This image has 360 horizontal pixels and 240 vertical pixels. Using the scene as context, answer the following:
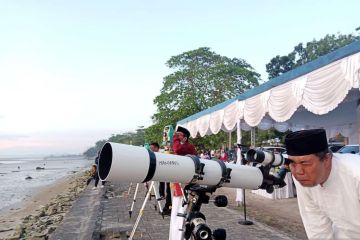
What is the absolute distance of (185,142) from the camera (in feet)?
14.9

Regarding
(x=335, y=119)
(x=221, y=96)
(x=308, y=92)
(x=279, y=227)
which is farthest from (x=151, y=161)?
(x=221, y=96)

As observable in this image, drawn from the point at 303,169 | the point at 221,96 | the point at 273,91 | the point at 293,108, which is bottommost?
the point at 303,169

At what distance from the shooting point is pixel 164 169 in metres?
2.72

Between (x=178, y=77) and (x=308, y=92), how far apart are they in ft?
79.1

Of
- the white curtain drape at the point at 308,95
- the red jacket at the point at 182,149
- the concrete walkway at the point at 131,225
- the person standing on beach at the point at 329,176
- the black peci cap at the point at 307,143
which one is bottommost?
the concrete walkway at the point at 131,225

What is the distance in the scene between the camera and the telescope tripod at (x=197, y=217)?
3.02 m

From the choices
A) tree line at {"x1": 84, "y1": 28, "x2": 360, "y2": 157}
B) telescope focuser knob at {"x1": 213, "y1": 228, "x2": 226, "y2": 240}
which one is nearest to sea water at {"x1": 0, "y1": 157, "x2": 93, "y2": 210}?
tree line at {"x1": 84, "y1": 28, "x2": 360, "y2": 157}

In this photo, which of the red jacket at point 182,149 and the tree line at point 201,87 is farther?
the tree line at point 201,87

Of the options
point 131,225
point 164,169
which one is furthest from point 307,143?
point 131,225

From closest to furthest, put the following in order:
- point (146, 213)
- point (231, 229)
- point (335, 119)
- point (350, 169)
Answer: point (350, 169)
point (231, 229)
point (146, 213)
point (335, 119)

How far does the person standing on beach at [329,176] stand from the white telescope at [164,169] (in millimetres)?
1058

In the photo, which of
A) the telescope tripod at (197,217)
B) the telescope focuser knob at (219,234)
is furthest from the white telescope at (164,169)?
the telescope focuser knob at (219,234)

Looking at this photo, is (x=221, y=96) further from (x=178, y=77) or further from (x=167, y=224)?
(x=167, y=224)

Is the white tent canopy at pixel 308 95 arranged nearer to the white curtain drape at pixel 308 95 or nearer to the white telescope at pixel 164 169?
the white curtain drape at pixel 308 95
